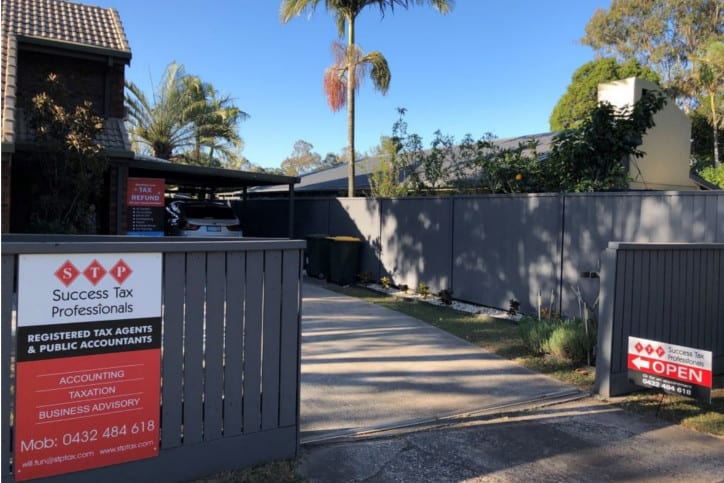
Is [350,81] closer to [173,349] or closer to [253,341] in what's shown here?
[253,341]

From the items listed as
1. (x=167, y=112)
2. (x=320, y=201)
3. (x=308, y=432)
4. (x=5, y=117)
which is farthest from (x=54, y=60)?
(x=167, y=112)

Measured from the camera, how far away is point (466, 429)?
4.80m

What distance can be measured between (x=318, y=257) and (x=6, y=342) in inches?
448

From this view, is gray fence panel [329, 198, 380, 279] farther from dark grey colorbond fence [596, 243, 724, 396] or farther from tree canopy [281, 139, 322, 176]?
tree canopy [281, 139, 322, 176]

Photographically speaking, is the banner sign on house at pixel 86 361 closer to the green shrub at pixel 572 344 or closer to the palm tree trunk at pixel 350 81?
the green shrub at pixel 572 344

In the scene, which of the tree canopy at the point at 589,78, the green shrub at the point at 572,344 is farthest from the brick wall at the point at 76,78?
the tree canopy at the point at 589,78

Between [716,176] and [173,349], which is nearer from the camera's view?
[173,349]

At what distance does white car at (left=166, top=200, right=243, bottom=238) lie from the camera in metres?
14.7

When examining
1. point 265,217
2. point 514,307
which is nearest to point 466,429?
point 514,307

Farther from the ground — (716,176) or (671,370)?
(716,176)

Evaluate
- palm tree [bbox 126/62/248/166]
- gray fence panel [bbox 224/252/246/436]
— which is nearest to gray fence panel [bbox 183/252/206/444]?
gray fence panel [bbox 224/252/246/436]

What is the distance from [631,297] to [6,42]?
12.0 metres

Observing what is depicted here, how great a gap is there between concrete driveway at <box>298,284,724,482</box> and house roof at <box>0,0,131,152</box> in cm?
809

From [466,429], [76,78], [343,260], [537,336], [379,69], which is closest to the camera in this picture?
[466,429]
